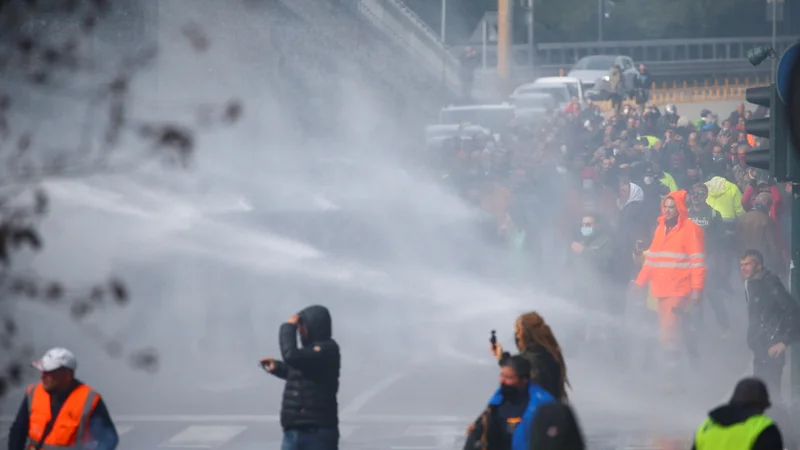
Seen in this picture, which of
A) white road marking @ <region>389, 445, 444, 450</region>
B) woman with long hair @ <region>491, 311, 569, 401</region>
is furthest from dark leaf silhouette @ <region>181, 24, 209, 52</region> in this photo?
white road marking @ <region>389, 445, 444, 450</region>

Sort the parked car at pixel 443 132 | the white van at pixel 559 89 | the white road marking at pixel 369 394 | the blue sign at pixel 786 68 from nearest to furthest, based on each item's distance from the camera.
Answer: the blue sign at pixel 786 68 → the white road marking at pixel 369 394 → the parked car at pixel 443 132 → the white van at pixel 559 89

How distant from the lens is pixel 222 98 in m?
37.9

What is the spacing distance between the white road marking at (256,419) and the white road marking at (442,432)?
28 centimetres

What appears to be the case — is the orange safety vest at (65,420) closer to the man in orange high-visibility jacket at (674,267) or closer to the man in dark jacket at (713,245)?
the man in orange high-visibility jacket at (674,267)

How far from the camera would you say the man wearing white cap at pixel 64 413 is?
7613 millimetres

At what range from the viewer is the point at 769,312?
12969mm

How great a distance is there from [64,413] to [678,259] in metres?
8.43

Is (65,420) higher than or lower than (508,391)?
lower

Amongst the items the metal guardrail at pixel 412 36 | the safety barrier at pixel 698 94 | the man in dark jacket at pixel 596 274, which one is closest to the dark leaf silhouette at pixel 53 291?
the man in dark jacket at pixel 596 274

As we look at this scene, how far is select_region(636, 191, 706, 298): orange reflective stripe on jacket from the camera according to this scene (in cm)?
1502

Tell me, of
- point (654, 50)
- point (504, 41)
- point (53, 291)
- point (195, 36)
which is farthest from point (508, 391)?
point (654, 50)

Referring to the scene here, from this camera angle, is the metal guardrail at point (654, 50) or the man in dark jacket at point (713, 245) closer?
the man in dark jacket at point (713, 245)

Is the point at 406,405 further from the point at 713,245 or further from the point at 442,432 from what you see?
the point at 713,245

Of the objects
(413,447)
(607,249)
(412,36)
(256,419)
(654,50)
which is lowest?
(413,447)
